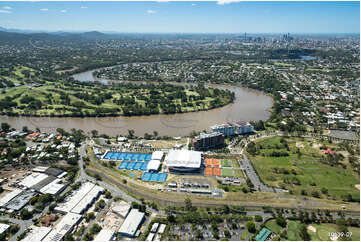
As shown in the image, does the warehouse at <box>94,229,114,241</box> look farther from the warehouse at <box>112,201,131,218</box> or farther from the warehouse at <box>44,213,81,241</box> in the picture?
the warehouse at <box>44,213,81,241</box>

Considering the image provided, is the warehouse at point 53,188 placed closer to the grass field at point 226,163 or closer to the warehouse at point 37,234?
the warehouse at point 37,234

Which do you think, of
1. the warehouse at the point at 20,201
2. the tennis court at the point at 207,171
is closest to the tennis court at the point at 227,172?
the tennis court at the point at 207,171

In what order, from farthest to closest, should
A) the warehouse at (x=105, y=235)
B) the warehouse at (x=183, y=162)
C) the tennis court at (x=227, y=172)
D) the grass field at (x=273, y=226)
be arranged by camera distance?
the tennis court at (x=227, y=172) < the warehouse at (x=183, y=162) < the grass field at (x=273, y=226) < the warehouse at (x=105, y=235)

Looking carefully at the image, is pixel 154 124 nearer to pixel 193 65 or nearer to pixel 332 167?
pixel 332 167

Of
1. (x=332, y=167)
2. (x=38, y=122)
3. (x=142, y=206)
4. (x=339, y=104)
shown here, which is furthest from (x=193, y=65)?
(x=142, y=206)

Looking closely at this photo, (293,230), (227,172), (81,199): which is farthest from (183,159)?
(293,230)

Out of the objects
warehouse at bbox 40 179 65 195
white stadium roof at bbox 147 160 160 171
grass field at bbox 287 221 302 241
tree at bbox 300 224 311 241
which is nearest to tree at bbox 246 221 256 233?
grass field at bbox 287 221 302 241

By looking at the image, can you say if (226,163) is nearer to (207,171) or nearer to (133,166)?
(207,171)
